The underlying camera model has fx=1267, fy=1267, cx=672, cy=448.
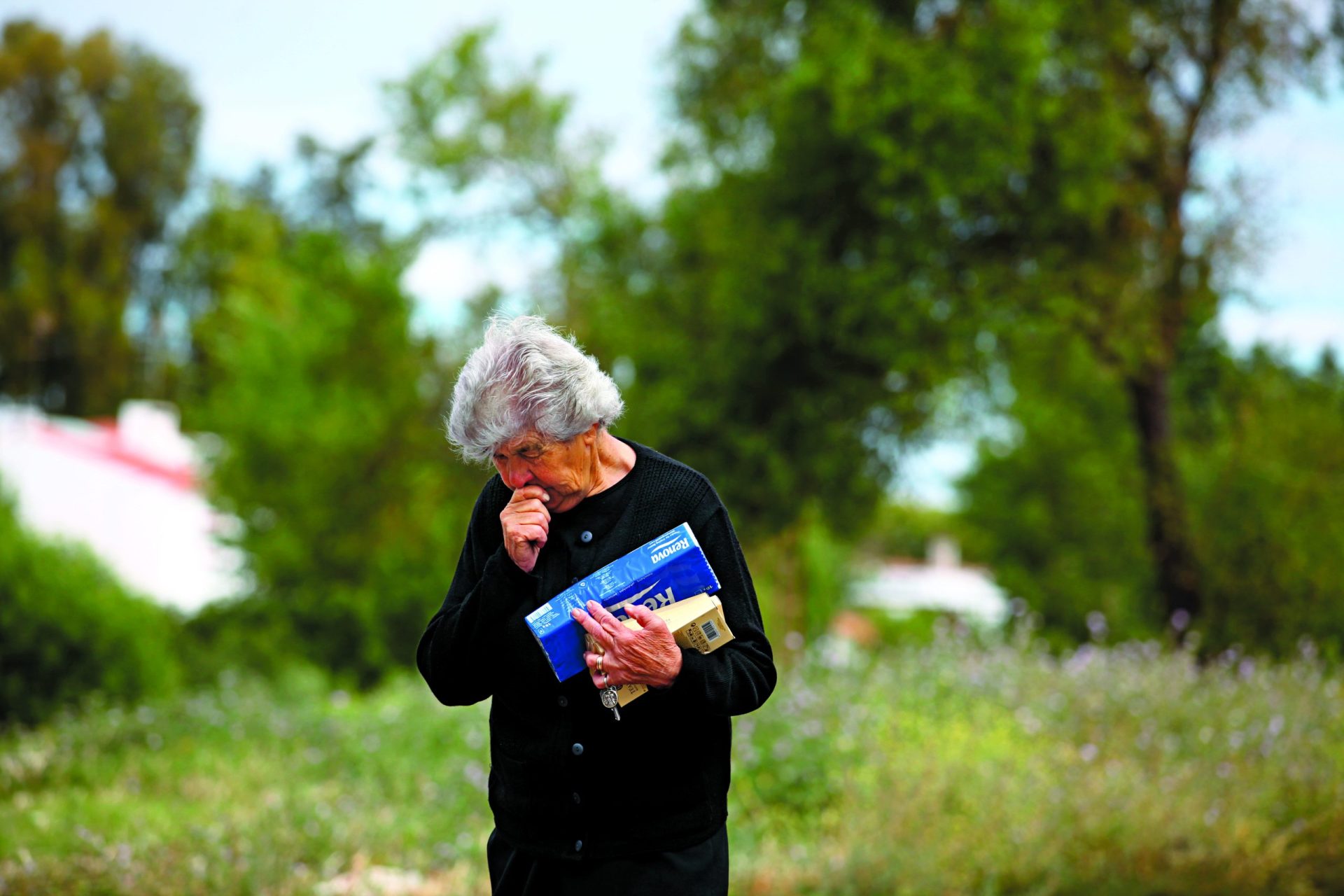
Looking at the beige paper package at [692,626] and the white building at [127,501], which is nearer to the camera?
the beige paper package at [692,626]

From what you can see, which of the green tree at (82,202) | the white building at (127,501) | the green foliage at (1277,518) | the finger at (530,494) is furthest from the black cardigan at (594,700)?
the green tree at (82,202)

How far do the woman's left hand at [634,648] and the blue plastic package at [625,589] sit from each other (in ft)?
0.11

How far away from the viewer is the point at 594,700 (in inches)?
97.0

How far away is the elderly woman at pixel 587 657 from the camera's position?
2381mm

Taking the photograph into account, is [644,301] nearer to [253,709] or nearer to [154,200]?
[253,709]

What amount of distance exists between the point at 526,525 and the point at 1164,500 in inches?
454

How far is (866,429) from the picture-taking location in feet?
43.7

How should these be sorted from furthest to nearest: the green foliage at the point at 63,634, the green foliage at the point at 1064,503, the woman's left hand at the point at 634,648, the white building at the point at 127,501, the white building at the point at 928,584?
the white building at the point at 928,584
the white building at the point at 127,501
the green foliage at the point at 1064,503
the green foliage at the point at 63,634
the woman's left hand at the point at 634,648

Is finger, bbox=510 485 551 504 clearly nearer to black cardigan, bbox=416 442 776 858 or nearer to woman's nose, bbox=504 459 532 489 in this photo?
woman's nose, bbox=504 459 532 489

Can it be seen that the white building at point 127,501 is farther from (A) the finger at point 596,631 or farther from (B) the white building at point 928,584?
(A) the finger at point 596,631

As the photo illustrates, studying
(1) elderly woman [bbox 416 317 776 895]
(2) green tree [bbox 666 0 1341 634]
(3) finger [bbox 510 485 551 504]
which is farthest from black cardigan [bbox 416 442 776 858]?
(2) green tree [bbox 666 0 1341 634]

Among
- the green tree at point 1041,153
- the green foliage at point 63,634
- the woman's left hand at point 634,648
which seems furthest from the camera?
the green tree at point 1041,153

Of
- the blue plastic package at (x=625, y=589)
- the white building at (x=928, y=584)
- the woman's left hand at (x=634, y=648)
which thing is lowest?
the woman's left hand at (x=634, y=648)

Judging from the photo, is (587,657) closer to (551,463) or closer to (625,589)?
(625,589)
